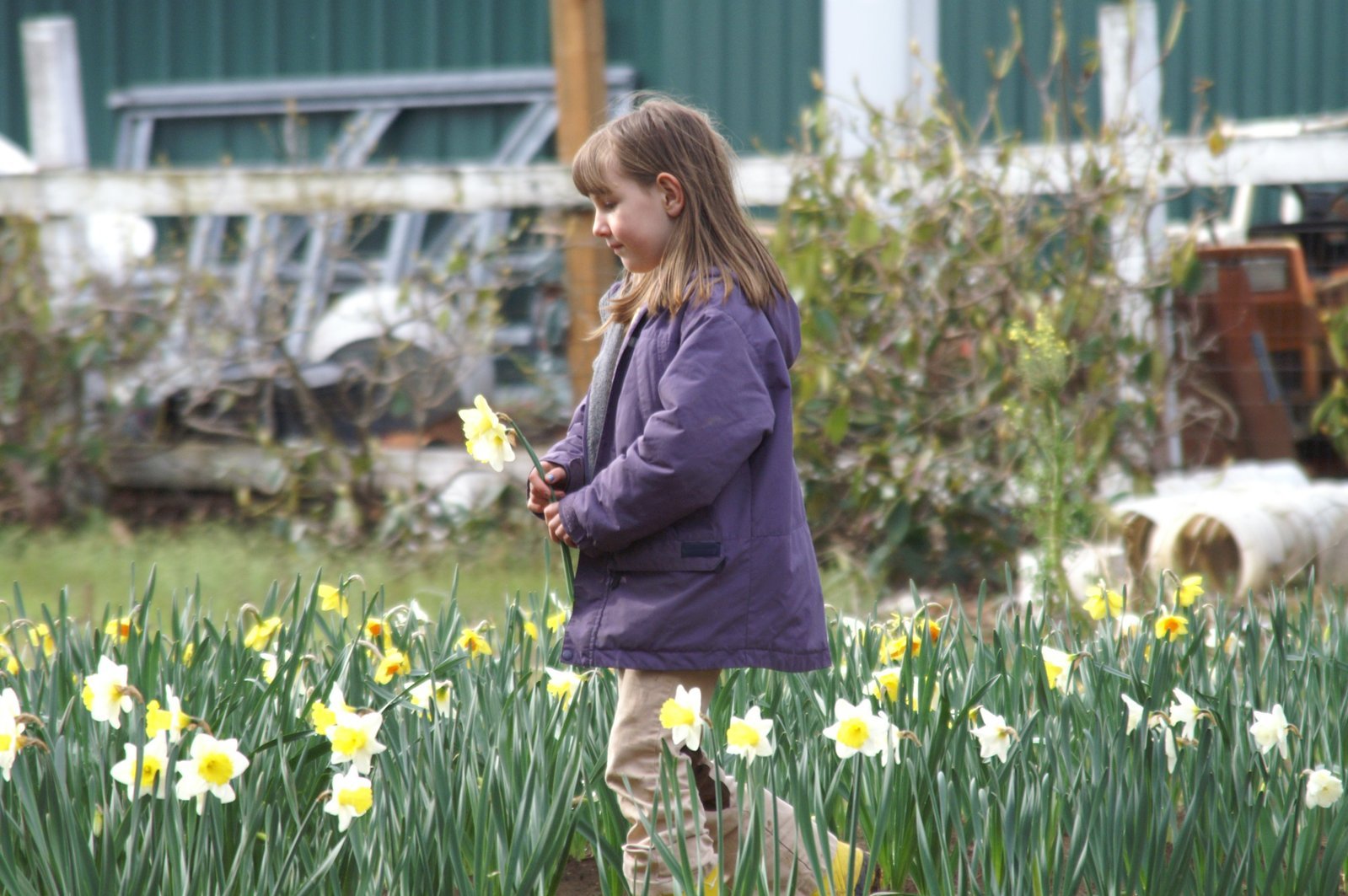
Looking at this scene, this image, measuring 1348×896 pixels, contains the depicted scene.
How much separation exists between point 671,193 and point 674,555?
49 cm

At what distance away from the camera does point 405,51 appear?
8.98 metres

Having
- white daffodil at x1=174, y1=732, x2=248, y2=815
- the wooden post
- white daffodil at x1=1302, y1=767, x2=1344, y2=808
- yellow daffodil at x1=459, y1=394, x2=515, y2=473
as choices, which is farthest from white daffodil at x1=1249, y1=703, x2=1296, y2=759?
the wooden post

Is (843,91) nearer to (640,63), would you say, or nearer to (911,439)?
(911,439)

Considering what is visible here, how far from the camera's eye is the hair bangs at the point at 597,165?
192 centimetres

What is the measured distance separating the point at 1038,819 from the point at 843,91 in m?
4.23

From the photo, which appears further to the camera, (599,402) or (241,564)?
(241,564)

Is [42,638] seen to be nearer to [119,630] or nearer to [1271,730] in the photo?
[119,630]

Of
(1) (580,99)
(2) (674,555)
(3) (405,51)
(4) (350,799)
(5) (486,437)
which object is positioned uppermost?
(3) (405,51)

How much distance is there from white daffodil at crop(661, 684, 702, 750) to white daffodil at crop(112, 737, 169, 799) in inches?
24.0

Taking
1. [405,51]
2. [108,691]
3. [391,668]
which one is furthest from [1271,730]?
[405,51]

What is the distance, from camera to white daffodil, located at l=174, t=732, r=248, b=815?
169cm

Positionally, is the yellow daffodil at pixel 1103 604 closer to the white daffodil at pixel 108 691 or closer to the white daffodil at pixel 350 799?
the white daffodil at pixel 350 799

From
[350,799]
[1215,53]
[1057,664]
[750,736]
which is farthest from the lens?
[1215,53]

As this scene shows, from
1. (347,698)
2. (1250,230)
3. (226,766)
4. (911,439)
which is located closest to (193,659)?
(347,698)
